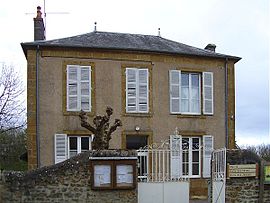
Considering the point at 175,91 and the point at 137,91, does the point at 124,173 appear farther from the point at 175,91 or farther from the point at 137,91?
the point at 175,91

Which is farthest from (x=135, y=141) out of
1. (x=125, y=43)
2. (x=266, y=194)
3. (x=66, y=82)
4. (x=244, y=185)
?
(x=266, y=194)

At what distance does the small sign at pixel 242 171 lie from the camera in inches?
535

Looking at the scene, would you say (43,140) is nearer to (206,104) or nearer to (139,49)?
(139,49)

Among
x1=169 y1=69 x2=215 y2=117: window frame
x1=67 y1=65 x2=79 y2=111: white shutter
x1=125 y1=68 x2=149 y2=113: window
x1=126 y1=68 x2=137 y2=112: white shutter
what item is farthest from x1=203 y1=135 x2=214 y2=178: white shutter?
x1=67 y1=65 x2=79 y2=111: white shutter

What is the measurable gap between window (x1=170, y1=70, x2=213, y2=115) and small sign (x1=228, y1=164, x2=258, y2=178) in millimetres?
6831

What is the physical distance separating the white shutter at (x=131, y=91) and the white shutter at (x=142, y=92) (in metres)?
0.17

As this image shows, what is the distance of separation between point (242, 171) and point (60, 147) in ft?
25.8

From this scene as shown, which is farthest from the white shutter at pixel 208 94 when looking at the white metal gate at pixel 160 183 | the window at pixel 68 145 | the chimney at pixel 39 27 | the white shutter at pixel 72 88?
the chimney at pixel 39 27

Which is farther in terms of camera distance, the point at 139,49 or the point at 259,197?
the point at 139,49

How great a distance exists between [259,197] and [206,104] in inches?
293

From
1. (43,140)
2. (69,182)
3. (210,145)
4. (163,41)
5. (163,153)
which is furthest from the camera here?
(163,41)

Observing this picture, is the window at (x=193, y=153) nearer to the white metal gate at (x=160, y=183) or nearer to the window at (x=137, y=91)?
the window at (x=137, y=91)

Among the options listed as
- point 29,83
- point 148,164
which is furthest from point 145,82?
point 148,164

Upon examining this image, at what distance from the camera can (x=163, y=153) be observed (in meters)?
15.1
